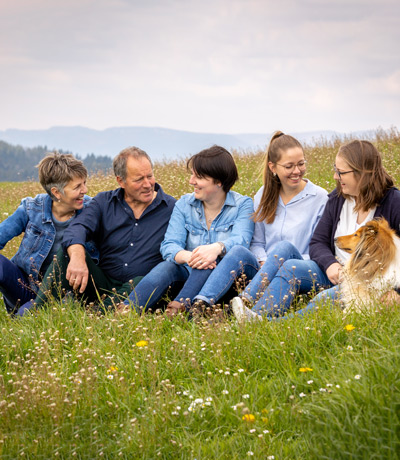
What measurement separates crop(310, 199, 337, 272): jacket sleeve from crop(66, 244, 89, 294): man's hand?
2309mm

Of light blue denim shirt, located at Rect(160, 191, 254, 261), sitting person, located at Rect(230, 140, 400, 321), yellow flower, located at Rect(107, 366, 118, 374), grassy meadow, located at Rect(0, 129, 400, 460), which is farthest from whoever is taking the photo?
light blue denim shirt, located at Rect(160, 191, 254, 261)

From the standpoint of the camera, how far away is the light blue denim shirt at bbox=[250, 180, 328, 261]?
19.7 ft

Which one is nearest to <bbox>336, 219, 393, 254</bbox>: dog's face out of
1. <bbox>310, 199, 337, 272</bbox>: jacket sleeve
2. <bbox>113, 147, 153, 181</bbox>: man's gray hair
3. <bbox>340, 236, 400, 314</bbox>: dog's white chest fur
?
<bbox>340, 236, 400, 314</bbox>: dog's white chest fur

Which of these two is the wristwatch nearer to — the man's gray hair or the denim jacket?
the man's gray hair

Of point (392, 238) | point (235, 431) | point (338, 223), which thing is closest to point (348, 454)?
point (235, 431)

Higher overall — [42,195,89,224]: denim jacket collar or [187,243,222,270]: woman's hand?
[42,195,89,224]: denim jacket collar

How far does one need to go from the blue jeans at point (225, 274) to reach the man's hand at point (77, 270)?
1.21 metres

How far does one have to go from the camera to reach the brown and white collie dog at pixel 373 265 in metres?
4.61

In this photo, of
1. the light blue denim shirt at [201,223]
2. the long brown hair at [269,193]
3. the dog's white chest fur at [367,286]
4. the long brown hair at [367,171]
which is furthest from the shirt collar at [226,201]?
the dog's white chest fur at [367,286]

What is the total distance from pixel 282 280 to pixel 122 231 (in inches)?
79.7

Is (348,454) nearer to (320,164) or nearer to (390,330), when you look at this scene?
(390,330)

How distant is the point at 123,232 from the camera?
6.25 m

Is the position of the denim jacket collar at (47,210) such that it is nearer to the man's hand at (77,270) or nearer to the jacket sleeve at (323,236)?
the man's hand at (77,270)

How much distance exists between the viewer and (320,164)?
12531 mm
